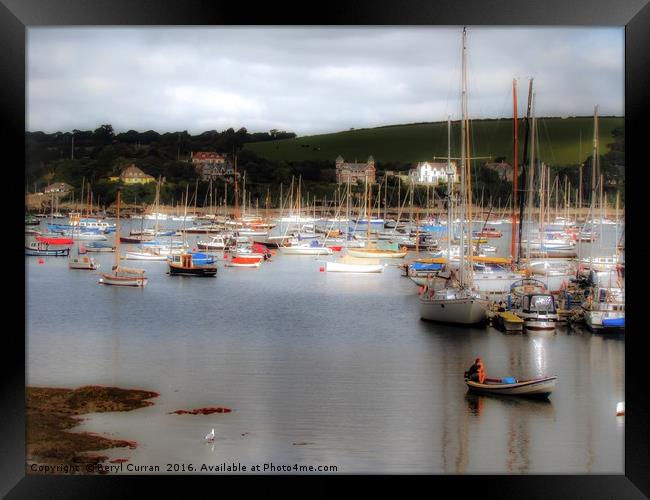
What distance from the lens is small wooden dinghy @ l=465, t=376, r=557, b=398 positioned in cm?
910

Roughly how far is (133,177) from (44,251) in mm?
3093

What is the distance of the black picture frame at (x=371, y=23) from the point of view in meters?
5.02

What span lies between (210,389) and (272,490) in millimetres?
5265

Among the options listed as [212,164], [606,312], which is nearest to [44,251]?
[212,164]

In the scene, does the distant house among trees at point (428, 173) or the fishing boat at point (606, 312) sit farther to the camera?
the distant house among trees at point (428, 173)

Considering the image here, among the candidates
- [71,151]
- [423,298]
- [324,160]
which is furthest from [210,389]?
[324,160]

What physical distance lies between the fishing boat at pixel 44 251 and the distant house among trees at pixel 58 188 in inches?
62.4

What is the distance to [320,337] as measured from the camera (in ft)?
47.7

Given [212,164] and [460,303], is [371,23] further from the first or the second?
[212,164]

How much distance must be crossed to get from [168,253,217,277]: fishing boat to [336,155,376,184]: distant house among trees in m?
5.05

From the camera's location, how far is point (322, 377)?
36.3ft

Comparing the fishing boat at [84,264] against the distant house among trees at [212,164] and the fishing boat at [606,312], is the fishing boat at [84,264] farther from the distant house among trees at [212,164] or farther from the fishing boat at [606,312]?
the fishing boat at [606,312]

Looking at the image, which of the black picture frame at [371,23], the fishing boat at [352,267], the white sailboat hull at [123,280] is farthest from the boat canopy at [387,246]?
the black picture frame at [371,23]

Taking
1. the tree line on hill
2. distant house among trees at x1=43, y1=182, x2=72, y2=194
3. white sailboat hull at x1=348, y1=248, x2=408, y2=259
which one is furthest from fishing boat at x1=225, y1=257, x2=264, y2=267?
distant house among trees at x1=43, y1=182, x2=72, y2=194
